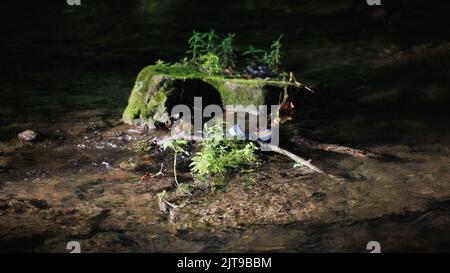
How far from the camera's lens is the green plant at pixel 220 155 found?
603 cm

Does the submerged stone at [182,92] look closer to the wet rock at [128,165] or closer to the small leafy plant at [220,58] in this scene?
the small leafy plant at [220,58]

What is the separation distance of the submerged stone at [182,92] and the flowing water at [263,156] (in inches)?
15.1

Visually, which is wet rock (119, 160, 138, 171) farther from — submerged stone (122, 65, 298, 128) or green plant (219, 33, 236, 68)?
green plant (219, 33, 236, 68)

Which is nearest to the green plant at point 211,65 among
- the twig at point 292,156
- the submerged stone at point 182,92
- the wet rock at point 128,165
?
the submerged stone at point 182,92

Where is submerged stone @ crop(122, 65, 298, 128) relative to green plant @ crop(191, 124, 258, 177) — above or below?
above

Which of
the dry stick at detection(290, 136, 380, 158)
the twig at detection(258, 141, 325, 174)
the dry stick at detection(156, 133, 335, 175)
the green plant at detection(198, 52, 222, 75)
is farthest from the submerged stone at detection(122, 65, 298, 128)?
the twig at detection(258, 141, 325, 174)

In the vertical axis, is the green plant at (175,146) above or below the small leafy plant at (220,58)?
below

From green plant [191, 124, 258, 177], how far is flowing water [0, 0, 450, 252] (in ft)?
0.62

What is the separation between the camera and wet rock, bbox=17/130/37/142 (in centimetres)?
720

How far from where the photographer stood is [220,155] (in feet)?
20.6

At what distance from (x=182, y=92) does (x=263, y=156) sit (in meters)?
1.87

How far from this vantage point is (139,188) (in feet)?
19.0

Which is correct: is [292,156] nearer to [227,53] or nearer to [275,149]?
[275,149]
